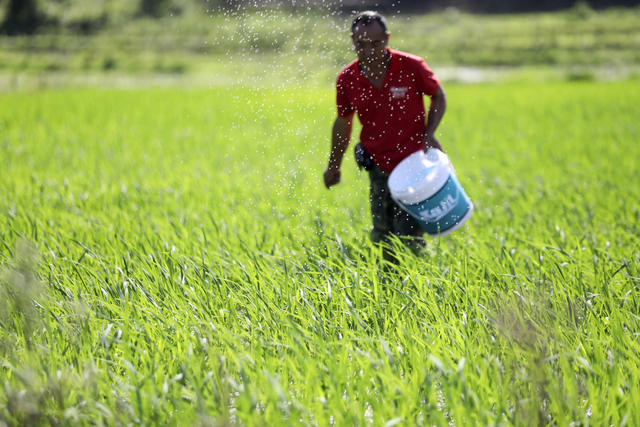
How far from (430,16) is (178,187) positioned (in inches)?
3031

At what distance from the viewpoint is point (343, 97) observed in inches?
125

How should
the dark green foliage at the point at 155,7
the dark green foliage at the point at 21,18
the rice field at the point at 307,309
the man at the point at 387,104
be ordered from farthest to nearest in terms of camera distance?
the dark green foliage at the point at 155,7, the dark green foliage at the point at 21,18, the man at the point at 387,104, the rice field at the point at 307,309

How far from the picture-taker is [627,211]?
4.45 meters

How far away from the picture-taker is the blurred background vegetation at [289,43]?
1106 inches

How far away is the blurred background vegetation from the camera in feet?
92.2

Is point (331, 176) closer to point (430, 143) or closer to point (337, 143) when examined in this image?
point (337, 143)

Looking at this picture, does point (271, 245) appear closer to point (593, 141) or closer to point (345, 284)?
point (345, 284)

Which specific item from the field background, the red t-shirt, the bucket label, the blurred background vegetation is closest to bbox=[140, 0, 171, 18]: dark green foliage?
the blurred background vegetation

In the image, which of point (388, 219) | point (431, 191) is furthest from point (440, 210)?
point (388, 219)

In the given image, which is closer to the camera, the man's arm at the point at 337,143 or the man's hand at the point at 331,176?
the man's arm at the point at 337,143

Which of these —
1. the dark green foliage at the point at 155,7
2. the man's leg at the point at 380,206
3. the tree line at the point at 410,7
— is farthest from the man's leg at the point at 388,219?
the dark green foliage at the point at 155,7

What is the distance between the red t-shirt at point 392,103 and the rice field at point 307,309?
519mm

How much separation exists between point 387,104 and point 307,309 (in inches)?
44.7

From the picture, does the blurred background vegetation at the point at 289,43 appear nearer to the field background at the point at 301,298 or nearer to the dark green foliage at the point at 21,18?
the dark green foliage at the point at 21,18
